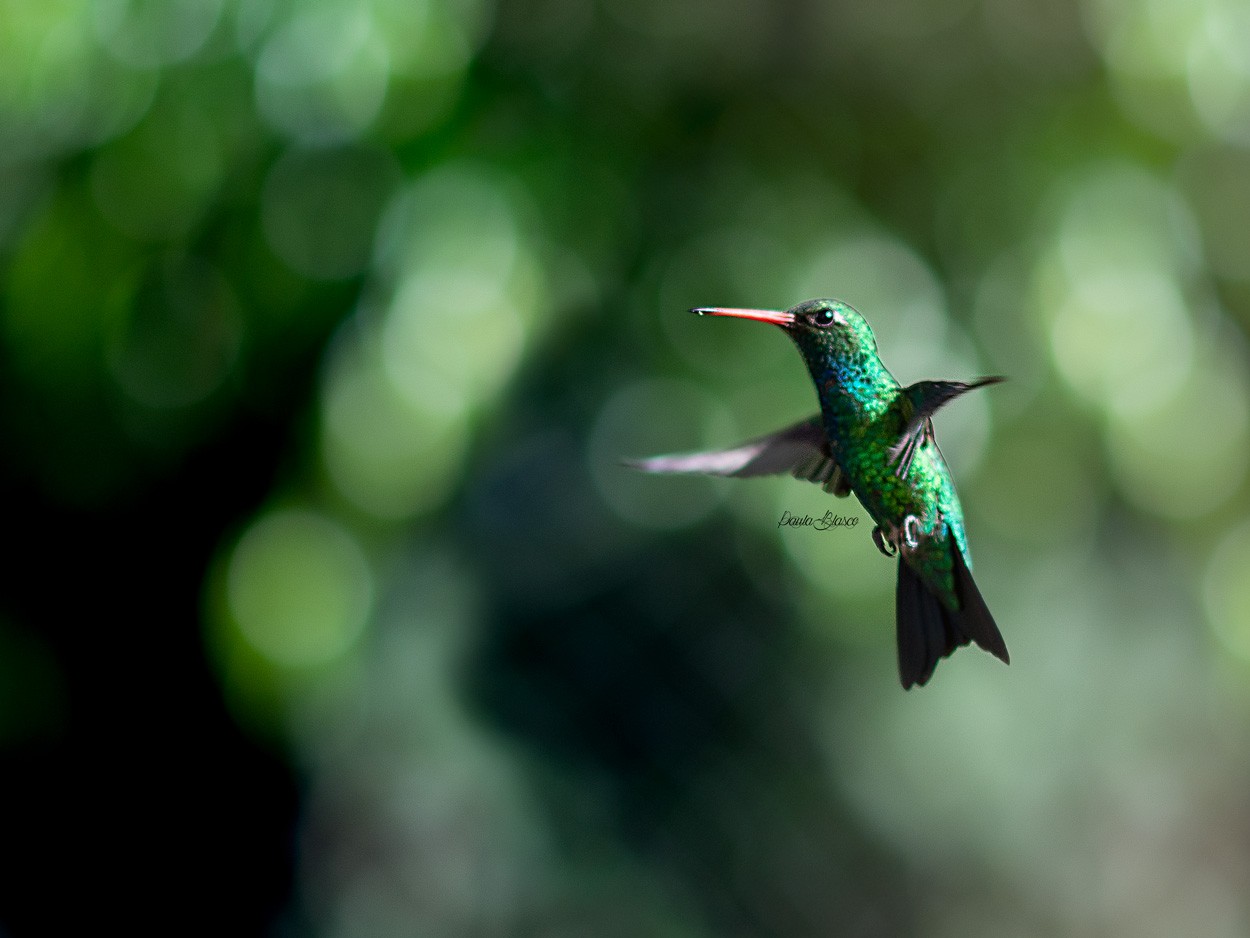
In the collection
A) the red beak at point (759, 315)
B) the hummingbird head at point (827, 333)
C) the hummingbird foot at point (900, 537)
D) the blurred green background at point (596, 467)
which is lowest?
the blurred green background at point (596, 467)

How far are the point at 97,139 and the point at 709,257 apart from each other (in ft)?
3.42

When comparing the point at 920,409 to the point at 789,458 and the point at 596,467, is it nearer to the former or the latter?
the point at 789,458

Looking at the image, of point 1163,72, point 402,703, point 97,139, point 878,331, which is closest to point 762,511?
point 878,331

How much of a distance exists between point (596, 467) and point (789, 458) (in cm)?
178

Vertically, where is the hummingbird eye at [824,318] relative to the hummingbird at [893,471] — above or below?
above

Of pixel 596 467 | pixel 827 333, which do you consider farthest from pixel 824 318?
pixel 596 467

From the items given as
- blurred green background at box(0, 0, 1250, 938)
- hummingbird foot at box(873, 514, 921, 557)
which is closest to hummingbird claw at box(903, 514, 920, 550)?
hummingbird foot at box(873, 514, 921, 557)

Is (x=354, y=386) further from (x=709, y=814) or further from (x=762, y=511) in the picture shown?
(x=709, y=814)

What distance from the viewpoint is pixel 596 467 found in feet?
7.41

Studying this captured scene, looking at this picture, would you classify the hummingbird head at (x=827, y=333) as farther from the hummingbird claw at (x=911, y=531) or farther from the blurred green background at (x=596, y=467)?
the blurred green background at (x=596, y=467)

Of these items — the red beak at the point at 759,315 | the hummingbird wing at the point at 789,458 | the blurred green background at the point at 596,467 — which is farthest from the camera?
the blurred green background at the point at 596,467

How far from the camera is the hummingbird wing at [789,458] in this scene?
16.8 inches

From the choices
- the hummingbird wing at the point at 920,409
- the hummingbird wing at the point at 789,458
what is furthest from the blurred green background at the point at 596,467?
the hummingbird wing at the point at 920,409

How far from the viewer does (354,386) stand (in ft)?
6.36
